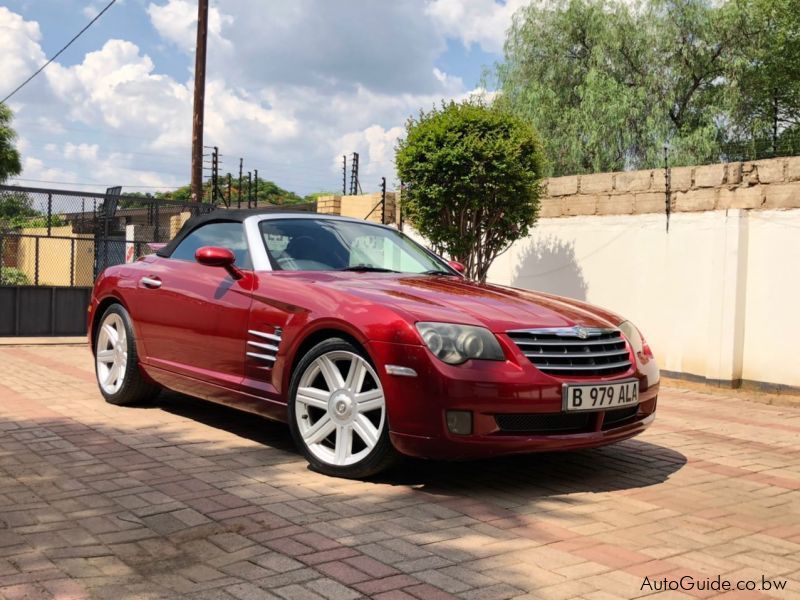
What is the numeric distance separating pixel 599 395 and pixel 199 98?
15.2 metres

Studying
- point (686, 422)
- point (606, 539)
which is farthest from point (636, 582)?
point (686, 422)

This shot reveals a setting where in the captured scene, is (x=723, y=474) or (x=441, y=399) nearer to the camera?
(x=441, y=399)

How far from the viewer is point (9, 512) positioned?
3.81 metres

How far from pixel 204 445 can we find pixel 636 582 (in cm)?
309

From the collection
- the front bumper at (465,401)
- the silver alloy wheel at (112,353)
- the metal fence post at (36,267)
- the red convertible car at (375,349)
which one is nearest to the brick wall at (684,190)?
the red convertible car at (375,349)

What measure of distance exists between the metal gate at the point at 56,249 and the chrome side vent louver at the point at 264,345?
7.98 metres

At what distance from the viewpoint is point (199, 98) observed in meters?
17.7

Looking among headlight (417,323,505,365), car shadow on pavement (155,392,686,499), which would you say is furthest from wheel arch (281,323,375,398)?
car shadow on pavement (155,392,686,499)

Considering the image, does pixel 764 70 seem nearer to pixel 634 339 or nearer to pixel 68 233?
pixel 68 233

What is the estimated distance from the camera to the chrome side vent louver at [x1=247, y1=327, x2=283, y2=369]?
4.91m

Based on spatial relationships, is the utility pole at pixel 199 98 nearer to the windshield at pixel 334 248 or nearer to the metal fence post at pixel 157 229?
the metal fence post at pixel 157 229

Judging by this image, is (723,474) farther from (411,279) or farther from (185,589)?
(185,589)

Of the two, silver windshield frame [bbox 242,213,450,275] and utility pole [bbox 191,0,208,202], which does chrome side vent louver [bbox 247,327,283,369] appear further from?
utility pole [bbox 191,0,208,202]

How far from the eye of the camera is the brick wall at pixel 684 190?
944 cm
